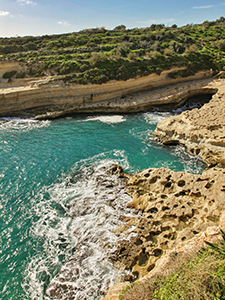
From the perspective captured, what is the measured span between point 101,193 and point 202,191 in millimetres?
5737

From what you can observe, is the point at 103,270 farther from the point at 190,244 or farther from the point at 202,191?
the point at 202,191

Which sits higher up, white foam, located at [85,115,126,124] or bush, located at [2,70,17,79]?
bush, located at [2,70,17,79]

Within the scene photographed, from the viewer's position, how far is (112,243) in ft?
29.3

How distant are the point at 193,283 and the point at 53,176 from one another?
1137cm

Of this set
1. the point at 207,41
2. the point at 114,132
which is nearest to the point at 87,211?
the point at 114,132

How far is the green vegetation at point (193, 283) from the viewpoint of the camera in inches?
171

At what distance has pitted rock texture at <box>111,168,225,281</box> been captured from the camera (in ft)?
25.9

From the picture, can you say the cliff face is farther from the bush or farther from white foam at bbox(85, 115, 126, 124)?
white foam at bbox(85, 115, 126, 124)

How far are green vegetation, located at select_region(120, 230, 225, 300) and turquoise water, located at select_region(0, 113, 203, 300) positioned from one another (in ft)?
9.82

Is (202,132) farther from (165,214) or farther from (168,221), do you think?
(168,221)

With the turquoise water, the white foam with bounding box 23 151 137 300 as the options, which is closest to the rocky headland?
the white foam with bounding box 23 151 137 300

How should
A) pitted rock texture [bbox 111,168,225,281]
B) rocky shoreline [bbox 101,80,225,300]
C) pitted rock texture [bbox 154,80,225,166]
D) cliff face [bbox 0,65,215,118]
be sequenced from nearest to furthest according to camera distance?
rocky shoreline [bbox 101,80,225,300], pitted rock texture [bbox 111,168,225,281], pitted rock texture [bbox 154,80,225,166], cliff face [bbox 0,65,215,118]

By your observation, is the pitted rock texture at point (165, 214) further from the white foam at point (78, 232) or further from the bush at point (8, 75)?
the bush at point (8, 75)

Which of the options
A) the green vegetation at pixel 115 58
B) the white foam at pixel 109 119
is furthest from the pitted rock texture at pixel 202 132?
the green vegetation at pixel 115 58
